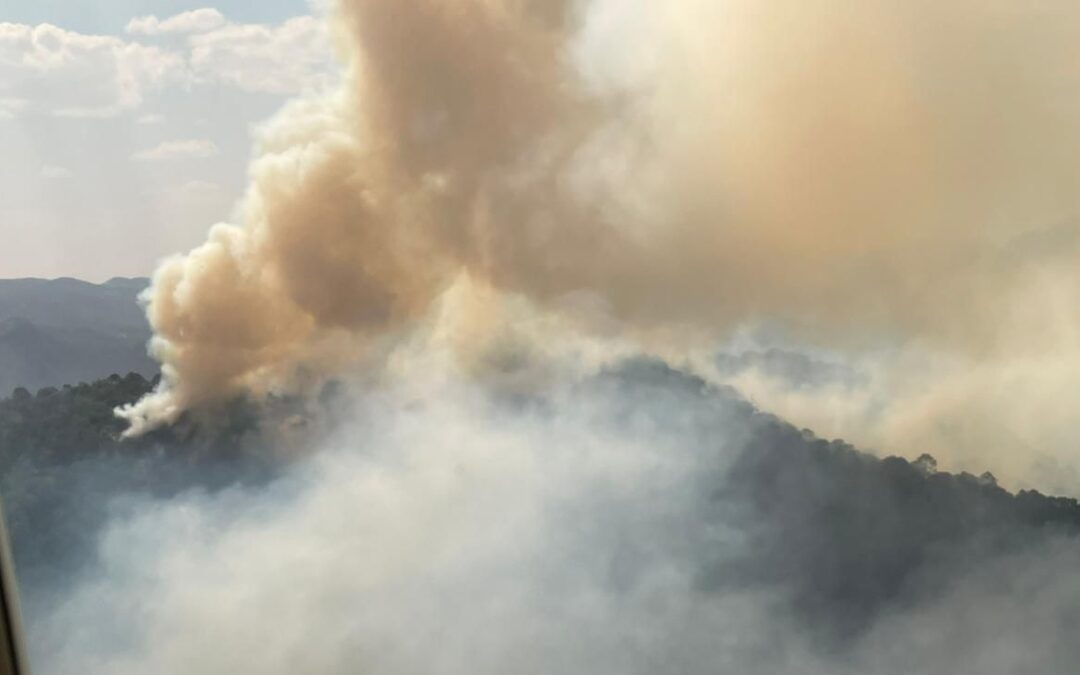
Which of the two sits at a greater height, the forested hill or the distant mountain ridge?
the distant mountain ridge

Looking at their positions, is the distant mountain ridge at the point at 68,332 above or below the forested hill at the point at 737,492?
above

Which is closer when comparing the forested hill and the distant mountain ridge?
the forested hill

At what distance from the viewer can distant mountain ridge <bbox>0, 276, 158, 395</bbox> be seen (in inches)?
117

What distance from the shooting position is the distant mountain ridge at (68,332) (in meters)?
2.98

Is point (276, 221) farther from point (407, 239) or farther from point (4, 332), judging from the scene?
point (4, 332)

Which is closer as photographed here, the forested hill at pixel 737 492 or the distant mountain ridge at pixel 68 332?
the forested hill at pixel 737 492

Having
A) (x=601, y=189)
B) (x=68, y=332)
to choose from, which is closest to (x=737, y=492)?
(x=601, y=189)

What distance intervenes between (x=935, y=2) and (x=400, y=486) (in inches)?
83.6

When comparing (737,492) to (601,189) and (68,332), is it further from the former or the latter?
(68,332)

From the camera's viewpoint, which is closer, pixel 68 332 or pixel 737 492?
pixel 737 492

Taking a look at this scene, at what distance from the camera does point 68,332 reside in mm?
3018

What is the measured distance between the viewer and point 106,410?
9.93ft

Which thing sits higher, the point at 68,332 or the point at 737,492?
the point at 68,332

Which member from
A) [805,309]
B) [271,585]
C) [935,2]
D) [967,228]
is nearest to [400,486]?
[271,585]
